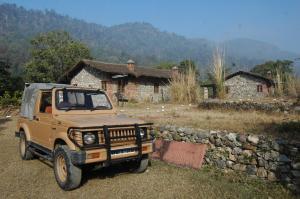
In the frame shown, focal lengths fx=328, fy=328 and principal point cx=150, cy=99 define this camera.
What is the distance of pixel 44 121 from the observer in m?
7.36

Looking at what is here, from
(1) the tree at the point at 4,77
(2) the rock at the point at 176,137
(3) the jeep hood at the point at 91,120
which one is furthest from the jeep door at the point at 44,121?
(1) the tree at the point at 4,77

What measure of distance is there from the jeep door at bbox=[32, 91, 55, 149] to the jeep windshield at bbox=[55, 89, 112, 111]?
0.33 metres

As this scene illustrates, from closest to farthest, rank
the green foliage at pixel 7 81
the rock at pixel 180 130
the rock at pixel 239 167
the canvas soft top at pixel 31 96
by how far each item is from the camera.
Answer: the rock at pixel 239 167 → the canvas soft top at pixel 31 96 → the rock at pixel 180 130 → the green foliage at pixel 7 81

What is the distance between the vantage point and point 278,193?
5902 mm

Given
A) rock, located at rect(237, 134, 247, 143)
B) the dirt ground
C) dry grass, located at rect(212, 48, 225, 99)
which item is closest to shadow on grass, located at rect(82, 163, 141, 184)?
the dirt ground

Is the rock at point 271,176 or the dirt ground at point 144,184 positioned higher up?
the rock at point 271,176

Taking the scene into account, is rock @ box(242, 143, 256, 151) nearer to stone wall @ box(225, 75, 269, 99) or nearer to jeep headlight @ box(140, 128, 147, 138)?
jeep headlight @ box(140, 128, 147, 138)

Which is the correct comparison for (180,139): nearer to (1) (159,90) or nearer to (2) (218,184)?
(2) (218,184)

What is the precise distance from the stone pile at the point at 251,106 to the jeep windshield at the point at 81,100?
28.2 feet

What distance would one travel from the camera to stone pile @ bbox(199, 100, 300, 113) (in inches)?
537

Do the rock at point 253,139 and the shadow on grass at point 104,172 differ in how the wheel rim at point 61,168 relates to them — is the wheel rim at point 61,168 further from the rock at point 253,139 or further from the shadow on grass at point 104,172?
the rock at point 253,139

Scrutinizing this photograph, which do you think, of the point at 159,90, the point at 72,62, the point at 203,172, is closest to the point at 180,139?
the point at 203,172

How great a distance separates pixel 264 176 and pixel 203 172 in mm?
1345

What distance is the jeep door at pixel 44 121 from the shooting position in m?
7.09
